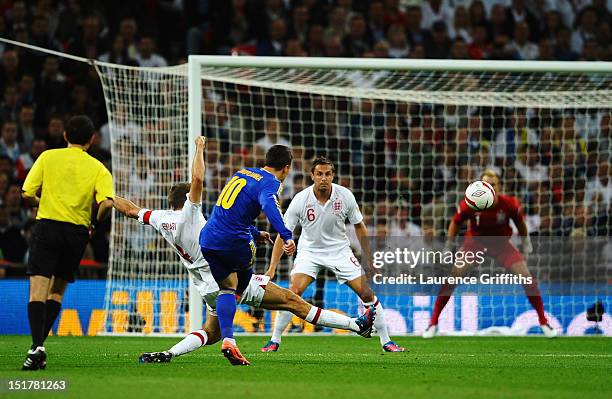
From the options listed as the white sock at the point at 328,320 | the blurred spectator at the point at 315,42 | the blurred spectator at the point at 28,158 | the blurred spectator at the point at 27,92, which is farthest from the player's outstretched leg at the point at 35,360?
the blurred spectator at the point at 315,42

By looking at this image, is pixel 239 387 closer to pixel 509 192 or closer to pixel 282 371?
pixel 282 371

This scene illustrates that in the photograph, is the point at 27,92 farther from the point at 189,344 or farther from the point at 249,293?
the point at 189,344

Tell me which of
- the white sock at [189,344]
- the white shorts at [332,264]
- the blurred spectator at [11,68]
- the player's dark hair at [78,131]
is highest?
the blurred spectator at [11,68]

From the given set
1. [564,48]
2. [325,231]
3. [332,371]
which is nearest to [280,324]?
[325,231]

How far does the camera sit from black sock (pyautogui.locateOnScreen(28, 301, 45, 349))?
802 cm

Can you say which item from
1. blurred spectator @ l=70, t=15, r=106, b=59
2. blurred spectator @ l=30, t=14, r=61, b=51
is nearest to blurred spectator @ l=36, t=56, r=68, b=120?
blurred spectator @ l=30, t=14, r=61, b=51

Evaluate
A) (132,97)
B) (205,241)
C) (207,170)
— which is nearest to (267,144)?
(207,170)

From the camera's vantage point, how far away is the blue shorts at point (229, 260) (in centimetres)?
895

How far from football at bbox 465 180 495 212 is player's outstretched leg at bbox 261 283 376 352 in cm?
361

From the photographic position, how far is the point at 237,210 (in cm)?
901

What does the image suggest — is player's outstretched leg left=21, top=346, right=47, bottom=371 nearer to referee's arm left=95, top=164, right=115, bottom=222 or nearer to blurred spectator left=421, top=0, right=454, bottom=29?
referee's arm left=95, top=164, right=115, bottom=222

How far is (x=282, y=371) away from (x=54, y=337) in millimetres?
6234

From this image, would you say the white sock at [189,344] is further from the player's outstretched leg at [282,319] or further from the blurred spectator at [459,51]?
the blurred spectator at [459,51]

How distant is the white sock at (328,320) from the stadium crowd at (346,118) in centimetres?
645
